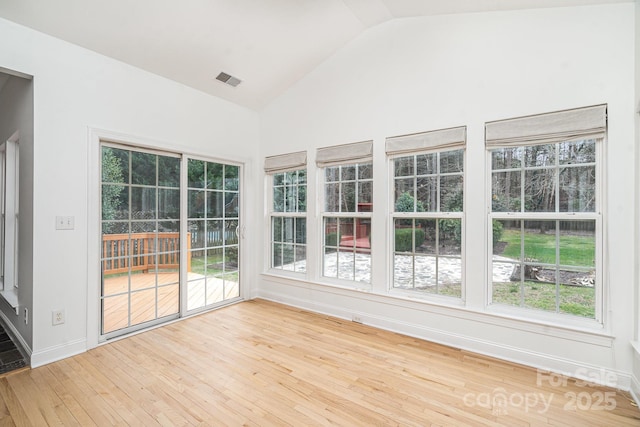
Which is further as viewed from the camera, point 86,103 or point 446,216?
point 446,216

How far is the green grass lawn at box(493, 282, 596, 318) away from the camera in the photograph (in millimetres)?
2418

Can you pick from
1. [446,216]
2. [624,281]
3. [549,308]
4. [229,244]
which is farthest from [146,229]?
[624,281]

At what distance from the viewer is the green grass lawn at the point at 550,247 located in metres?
2.40

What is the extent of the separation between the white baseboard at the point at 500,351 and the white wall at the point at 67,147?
2.58 metres

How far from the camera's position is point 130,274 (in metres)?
3.16

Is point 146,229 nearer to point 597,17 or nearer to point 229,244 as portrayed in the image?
point 229,244

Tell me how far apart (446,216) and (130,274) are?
334 cm

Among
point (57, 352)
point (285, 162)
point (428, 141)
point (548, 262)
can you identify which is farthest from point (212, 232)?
point (548, 262)

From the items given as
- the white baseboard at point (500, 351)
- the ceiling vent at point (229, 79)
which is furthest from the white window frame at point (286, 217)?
the ceiling vent at point (229, 79)

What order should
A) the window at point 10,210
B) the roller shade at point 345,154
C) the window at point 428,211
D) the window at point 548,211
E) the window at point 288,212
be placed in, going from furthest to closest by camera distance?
the window at point 288,212, the roller shade at point 345,154, the window at point 10,210, the window at point 428,211, the window at point 548,211

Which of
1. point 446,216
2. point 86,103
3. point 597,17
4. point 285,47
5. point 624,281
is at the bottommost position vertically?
point 624,281

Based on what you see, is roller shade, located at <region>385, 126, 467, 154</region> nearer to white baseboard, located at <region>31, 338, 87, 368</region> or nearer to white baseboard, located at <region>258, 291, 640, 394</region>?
white baseboard, located at <region>258, 291, 640, 394</region>

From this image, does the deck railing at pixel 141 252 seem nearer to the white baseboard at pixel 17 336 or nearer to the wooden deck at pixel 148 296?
the wooden deck at pixel 148 296

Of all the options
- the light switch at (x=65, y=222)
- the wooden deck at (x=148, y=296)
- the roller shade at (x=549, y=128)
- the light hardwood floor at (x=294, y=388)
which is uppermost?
the roller shade at (x=549, y=128)
